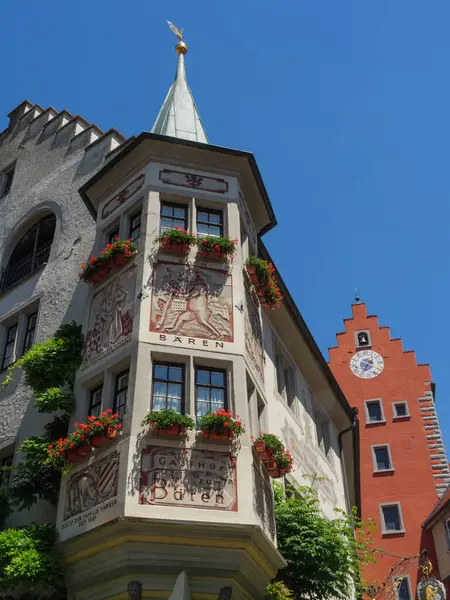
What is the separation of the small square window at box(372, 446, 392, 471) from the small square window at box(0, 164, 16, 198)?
72.4 feet

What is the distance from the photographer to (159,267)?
13.9 m

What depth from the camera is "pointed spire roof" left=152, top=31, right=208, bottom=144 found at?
17172 mm

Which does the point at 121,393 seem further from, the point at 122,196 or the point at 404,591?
the point at 404,591

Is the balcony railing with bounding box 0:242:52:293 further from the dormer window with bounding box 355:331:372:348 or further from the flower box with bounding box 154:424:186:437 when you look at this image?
the dormer window with bounding box 355:331:372:348

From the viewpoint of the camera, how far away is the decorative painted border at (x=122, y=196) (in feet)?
51.3

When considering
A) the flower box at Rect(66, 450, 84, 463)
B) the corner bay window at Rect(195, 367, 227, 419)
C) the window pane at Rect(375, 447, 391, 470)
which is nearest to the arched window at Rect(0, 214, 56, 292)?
the corner bay window at Rect(195, 367, 227, 419)

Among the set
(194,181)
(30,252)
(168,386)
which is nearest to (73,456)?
(168,386)

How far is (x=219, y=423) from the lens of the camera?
38.0ft

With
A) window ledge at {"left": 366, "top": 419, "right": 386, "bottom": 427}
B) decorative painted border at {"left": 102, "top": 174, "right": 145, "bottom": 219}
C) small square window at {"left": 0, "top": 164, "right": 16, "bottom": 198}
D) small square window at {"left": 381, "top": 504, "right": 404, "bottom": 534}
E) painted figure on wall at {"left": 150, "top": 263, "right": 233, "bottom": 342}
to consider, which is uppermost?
small square window at {"left": 0, "top": 164, "right": 16, "bottom": 198}

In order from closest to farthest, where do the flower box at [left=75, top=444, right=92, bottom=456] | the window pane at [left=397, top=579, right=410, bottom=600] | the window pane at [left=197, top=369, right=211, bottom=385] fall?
1. the flower box at [left=75, top=444, right=92, bottom=456]
2. the window pane at [left=197, top=369, right=211, bottom=385]
3. the window pane at [left=397, top=579, right=410, bottom=600]

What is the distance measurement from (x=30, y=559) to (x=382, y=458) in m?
26.0

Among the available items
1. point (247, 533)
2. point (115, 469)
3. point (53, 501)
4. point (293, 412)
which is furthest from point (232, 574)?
point (293, 412)

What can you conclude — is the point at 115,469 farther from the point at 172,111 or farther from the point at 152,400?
the point at 172,111

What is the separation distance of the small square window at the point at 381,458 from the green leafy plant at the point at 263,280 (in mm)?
20953
